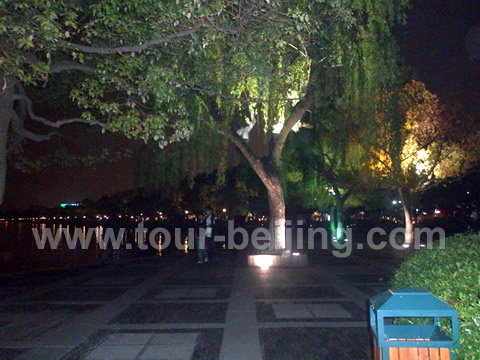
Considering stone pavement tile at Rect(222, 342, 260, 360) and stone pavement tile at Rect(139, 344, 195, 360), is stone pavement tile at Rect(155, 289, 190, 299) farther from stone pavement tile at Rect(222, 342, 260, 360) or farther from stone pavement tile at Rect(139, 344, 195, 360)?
stone pavement tile at Rect(222, 342, 260, 360)

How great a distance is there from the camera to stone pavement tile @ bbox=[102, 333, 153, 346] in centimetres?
777

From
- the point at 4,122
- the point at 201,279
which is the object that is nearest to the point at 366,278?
the point at 201,279

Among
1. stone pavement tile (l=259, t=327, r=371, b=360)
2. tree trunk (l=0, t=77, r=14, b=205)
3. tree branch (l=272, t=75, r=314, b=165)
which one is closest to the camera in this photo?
stone pavement tile (l=259, t=327, r=371, b=360)

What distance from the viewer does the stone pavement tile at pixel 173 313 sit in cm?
923

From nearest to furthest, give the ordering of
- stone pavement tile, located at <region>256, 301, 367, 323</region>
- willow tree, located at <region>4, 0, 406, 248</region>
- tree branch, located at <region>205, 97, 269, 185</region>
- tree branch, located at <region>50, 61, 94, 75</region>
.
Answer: stone pavement tile, located at <region>256, 301, 367, 323</region>
willow tree, located at <region>4, 0, 406, 248</region>
tree branch, located at <region>50, 61, 94, 75</region>
tree branch, located at <region>205, 97, 269, 185</region>

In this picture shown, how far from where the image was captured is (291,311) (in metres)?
9.86

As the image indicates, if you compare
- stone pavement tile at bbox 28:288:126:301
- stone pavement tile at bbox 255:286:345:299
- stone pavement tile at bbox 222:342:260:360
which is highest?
stone pavement tile at bbox 255:286:345:299

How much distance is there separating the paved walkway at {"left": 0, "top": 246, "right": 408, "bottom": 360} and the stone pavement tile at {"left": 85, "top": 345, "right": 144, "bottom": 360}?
0.01m

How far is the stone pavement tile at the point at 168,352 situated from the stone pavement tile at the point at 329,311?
2862mm

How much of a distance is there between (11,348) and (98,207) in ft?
368

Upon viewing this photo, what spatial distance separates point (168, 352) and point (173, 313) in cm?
255

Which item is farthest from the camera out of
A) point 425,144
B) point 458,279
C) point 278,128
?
point 425,144

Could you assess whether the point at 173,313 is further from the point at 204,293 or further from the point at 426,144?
the point at 426,144

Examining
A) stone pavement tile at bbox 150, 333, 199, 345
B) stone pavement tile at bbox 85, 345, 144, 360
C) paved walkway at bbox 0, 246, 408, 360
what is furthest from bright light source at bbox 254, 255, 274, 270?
stone pavement tile at bbox 85, 345, 144, 360
